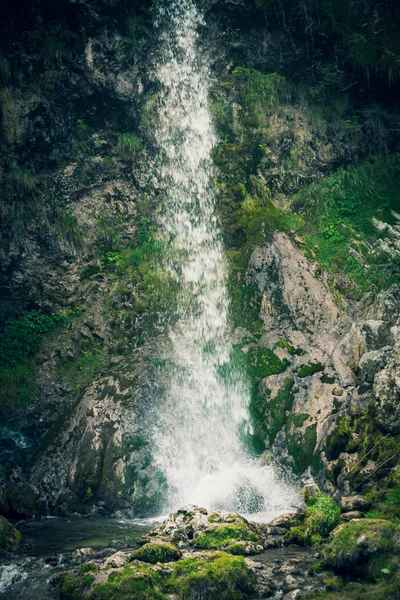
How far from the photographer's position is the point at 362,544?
24.4ft

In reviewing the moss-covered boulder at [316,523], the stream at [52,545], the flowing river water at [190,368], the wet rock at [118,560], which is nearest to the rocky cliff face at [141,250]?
the flowing river water at [190,368]

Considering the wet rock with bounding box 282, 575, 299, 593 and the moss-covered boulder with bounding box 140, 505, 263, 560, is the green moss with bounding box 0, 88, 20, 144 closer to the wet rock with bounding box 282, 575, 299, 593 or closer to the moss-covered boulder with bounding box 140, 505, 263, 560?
the moss-covered boulder with bounding box 140, 505, 263, 560

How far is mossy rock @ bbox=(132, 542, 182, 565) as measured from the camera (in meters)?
8.64

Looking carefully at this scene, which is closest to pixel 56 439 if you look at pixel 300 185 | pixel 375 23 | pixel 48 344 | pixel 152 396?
pixel 152 396

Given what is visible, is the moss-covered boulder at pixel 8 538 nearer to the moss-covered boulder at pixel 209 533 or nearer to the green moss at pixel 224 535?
the moss-covered boulder at pixel 209 533

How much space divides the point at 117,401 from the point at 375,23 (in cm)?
1775

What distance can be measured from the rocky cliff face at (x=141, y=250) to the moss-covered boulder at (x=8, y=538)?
283cm

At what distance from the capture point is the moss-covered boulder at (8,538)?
9.97 meters

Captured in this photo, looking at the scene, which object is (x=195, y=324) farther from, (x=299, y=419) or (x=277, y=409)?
(x=299, y=419)

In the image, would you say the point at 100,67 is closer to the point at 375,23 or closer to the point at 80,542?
the point at 375,23

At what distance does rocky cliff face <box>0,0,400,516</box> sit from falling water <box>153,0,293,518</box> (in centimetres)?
61

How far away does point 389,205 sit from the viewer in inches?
747

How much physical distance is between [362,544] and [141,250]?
1441 centimetres

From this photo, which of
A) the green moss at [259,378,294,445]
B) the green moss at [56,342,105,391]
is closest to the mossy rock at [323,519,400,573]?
the green moss at [259,378,294,445]
